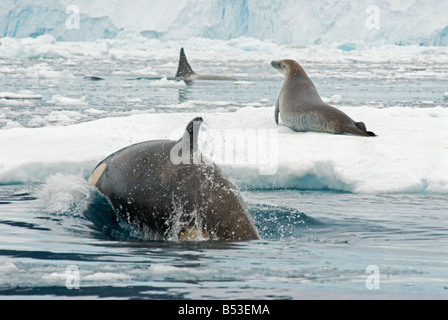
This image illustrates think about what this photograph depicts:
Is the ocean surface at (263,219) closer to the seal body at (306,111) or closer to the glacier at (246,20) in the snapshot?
the seal body at (306,111)

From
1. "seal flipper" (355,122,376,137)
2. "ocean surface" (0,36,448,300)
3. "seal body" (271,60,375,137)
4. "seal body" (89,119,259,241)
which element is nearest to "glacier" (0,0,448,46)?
"ocean surface" (0,36,448,300)

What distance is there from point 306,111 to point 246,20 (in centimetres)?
4865

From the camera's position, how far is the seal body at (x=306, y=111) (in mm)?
8344

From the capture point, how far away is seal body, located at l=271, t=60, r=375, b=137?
8344mm

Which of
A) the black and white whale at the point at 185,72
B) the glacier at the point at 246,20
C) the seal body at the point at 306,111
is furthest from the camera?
the glacier at the point at 246,20

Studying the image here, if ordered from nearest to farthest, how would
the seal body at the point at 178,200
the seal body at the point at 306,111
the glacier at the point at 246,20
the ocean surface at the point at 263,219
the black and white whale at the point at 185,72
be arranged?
the ocean surface at the point at 263,219, the seal body at the point at 178,200, the seal body at the point at 306,111, the black and white whale at the point at 185,72, the glacier at the point at 246,20

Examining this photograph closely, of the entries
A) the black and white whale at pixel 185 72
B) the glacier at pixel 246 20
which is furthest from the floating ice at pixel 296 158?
the glacier at pixel 246 20

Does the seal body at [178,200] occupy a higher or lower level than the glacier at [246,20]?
lower

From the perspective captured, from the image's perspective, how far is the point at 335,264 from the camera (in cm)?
338

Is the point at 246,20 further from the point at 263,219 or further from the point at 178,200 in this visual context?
the point at 178,200

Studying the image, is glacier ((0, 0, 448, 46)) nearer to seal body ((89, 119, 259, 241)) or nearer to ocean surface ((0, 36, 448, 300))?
ocean surface ((0, 36, 448, 300))

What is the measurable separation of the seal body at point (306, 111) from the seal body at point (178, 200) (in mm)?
4419

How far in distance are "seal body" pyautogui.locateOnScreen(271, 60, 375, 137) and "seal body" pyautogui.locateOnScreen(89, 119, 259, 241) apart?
4419 millimetres

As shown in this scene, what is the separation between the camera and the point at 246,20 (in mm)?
56188
